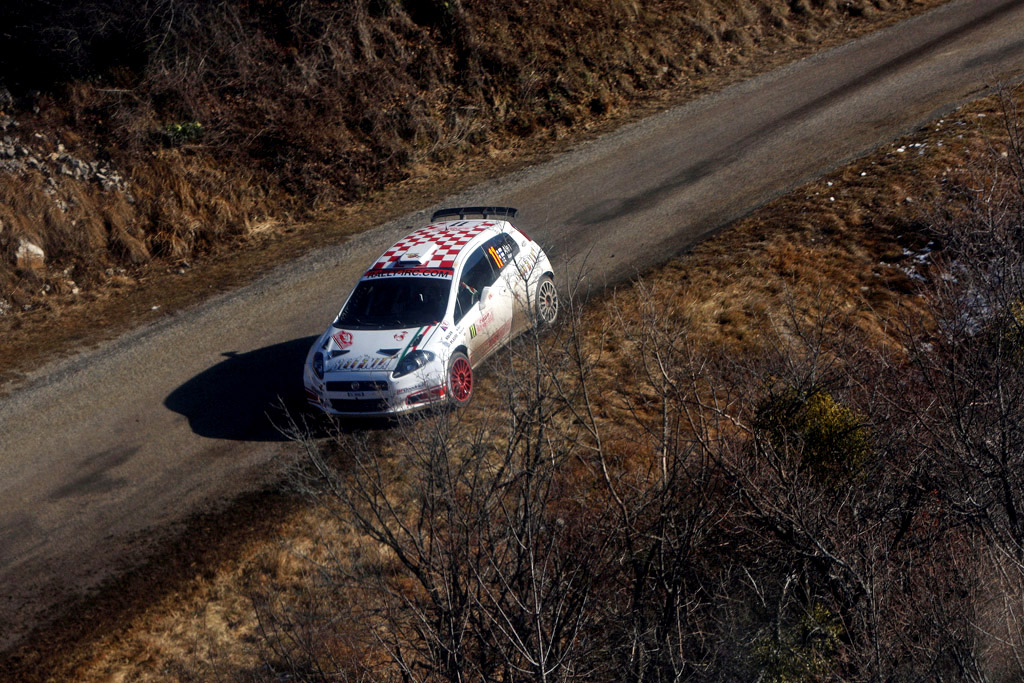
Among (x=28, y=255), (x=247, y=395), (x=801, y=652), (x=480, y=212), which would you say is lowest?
(x=801, y=652)

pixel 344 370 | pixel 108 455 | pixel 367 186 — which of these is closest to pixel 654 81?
pixel 367 186

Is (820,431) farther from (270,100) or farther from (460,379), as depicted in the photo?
(270,100)

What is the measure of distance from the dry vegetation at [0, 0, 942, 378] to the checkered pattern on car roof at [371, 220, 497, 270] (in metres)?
5.38

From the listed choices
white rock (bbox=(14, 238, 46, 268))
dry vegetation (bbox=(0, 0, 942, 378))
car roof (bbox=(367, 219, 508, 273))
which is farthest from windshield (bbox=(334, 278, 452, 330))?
white rock (bbox=(14, 238, 46, 268))

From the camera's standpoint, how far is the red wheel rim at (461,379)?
10359 mm

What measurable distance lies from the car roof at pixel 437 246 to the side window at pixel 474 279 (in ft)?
0.64

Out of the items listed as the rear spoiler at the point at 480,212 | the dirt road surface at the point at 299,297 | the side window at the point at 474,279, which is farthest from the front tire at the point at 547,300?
the rear spoiler at the point at 480,212

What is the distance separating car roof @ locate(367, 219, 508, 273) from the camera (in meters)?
11.2

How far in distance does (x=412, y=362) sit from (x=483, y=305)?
4.84 ft

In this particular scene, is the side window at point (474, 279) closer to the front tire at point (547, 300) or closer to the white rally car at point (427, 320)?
the white rally car at point (427, 320)

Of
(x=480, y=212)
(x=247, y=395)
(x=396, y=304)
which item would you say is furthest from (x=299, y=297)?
(x=396, y=304)

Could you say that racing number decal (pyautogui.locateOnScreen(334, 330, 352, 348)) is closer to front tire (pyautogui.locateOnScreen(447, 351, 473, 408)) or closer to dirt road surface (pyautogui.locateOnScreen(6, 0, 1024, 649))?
front tire (pyautogui.locateOnScreen(447, 351, 473, 408))

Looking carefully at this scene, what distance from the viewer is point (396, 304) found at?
10.9 metres

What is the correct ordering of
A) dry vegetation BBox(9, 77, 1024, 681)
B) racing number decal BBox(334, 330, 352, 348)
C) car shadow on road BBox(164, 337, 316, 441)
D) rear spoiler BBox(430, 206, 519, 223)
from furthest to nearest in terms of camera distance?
rear spoiler BBox(430, 206, 519, 223)
car shadow on road BBox(164, 337, 316, 441)
racing number decal BBox(334, 330, 352, 348)
dry vegetation BBox(9, 77, 1024, 681)
